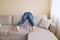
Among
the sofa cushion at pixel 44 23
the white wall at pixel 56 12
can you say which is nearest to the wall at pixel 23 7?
the white wall at pixel 56 12

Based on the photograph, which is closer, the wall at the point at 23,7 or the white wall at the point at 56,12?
the white wall at the point at 56,12

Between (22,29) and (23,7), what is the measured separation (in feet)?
3.63

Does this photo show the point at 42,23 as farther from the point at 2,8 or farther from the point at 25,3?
the point at 2,8

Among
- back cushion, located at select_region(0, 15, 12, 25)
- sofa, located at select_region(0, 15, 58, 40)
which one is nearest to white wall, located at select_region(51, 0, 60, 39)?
sofa, located at select_region(0, 15, 58, 40)

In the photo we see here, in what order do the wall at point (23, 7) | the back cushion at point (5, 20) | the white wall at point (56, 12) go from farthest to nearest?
1. the wall at point (23, 7)
2. the back cushion at point (5, 20)
3. the white wall at point (56, 12)

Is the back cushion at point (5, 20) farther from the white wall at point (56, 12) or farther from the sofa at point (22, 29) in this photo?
the white wall at point (56, 12)

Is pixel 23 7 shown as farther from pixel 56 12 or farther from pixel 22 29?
pixel 56 12

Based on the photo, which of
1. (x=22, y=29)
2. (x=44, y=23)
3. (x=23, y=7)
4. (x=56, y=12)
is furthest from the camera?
(x=23, y=7)

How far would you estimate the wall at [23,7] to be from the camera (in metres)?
4.33

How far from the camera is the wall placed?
4.33 metres

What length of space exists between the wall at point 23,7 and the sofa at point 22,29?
37 cm

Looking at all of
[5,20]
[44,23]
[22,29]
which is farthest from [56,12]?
[5,20]

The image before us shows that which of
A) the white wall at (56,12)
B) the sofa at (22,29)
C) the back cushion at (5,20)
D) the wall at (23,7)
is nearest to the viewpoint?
the sofa at (22,29)

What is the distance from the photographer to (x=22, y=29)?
3.58m
